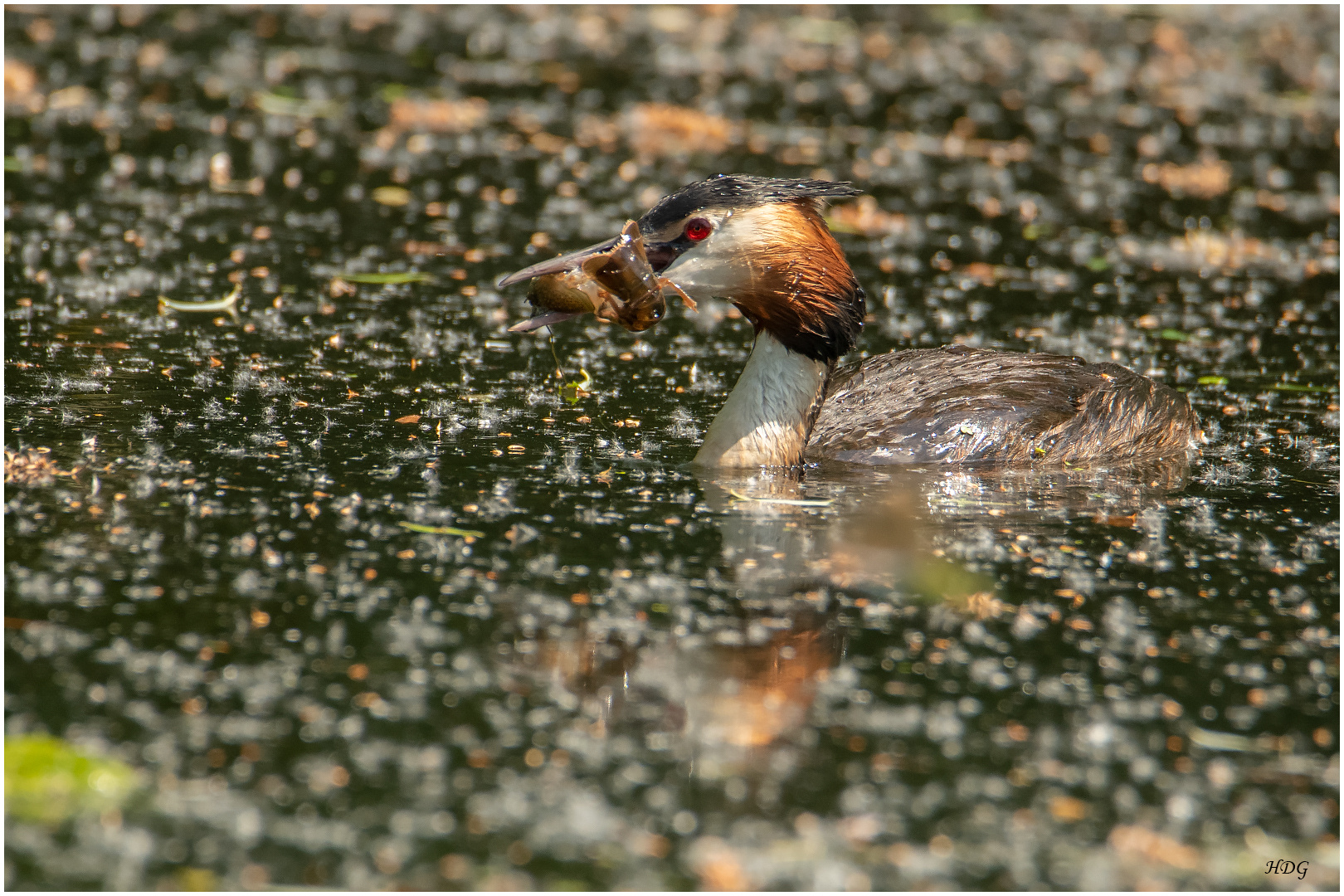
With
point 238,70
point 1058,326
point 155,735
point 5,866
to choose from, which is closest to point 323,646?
point 155,735

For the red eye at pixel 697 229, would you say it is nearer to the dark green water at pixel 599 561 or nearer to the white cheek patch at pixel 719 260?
the white cheek patch at pixel 719 260

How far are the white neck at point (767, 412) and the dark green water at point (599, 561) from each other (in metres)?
0.20

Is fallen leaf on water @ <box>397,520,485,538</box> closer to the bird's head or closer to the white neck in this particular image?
the bird's head

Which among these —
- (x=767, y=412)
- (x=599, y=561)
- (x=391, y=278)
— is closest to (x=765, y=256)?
(x=767, y=412)

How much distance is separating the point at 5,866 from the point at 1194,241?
Answer: 10.2 meters

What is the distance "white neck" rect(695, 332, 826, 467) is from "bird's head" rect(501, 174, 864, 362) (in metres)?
0.09

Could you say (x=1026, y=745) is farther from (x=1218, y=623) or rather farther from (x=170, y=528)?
(x=170, y=528)

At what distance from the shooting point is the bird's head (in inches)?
268

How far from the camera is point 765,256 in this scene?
6.86m

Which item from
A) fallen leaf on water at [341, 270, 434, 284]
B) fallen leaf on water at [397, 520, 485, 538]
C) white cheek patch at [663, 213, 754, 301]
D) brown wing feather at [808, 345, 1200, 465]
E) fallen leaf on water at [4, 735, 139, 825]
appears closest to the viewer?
fallen leaf on water at [4, 735, 139, 825]

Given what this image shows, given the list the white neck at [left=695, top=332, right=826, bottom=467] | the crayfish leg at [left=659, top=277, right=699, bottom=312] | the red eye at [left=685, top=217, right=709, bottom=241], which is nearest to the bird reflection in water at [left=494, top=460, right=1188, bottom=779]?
the white neck at [left=695, top=332, right=826, bottom=467]

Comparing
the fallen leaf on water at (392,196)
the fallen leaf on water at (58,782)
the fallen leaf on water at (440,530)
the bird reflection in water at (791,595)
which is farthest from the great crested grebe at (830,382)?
the fallen leaf on water at (392,196)

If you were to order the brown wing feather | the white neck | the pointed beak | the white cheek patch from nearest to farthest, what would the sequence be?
1. the pointed beak
2. the white cheek patch
3. the white neck
4. the brown wing feather

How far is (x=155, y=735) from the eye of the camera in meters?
4.16
